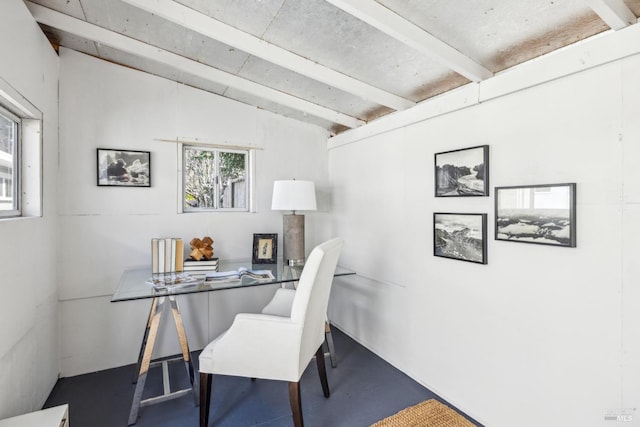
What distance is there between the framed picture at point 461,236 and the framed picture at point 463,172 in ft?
0.48

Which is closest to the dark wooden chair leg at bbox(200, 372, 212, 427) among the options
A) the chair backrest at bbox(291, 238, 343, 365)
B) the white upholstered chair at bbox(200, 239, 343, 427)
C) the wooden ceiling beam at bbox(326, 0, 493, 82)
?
the white upholstered chair at bbox(200, 239, 343, 427)

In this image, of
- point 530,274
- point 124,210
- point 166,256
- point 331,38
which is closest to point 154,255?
point 166,256

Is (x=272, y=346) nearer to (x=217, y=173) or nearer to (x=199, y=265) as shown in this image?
(x=199, y=265)

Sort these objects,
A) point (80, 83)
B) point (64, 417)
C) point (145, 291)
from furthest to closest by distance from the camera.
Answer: point (80, 83), point (145, 291), point (64, 417)

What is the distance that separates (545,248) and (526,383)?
737mm

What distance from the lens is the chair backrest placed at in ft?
A: 5.91

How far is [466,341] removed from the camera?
2.07 metres

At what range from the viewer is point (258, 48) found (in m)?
2.08

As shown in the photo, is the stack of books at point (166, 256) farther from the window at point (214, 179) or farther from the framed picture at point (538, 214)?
the framed picture at point (538, 214)

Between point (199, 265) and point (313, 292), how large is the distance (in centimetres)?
120

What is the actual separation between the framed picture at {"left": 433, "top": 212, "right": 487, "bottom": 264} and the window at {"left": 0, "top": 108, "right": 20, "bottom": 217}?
254cm

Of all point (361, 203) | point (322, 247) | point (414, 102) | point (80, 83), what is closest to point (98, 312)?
point (80, 83)

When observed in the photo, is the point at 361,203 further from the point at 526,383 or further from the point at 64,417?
the point at 64,417

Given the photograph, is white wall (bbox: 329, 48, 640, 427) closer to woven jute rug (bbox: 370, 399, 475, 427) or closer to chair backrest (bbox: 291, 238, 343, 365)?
woven jute rug (bbox: 370, 399, 475, 427)
